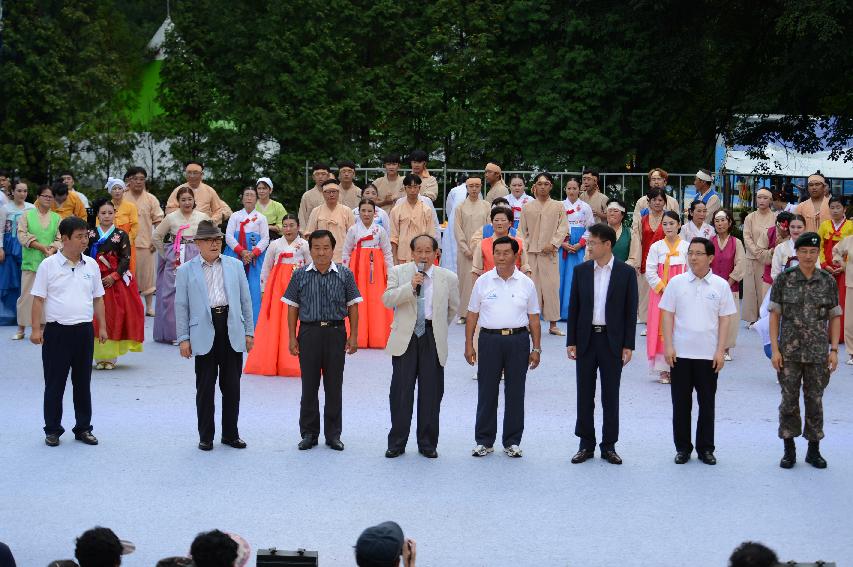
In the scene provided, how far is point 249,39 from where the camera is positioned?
22688 millimetres

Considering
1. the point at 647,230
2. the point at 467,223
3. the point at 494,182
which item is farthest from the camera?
the point at 494,182

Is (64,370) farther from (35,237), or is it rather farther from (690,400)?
(35,237)

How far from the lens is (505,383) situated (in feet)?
29.7

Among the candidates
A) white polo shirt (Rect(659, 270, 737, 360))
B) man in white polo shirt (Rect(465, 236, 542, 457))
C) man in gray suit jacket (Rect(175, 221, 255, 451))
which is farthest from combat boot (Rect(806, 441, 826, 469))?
man in gray suit jacket (Rect(175, 221, 255, 451))

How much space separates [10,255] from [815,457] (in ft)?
34.4

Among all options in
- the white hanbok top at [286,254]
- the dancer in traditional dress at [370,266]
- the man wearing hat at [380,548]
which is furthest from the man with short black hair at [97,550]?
the dancer in traditional dress at [370,266]

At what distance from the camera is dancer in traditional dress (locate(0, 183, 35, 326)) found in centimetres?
1558

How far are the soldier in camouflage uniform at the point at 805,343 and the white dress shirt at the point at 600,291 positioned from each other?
1.17 meters

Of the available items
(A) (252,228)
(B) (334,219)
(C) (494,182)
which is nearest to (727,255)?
(C) (494,182)

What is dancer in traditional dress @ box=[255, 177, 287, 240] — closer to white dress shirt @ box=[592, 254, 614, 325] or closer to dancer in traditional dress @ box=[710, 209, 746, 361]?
dancer in traditional dress @ box=[710, 209, 746, 361]

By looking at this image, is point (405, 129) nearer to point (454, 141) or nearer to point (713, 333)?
point (454, 141)

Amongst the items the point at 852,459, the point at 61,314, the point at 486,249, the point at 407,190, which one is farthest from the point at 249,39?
the point at 852,459

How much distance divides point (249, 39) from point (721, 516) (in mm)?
16879

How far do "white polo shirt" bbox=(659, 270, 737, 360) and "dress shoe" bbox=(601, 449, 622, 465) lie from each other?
82 centimetres
